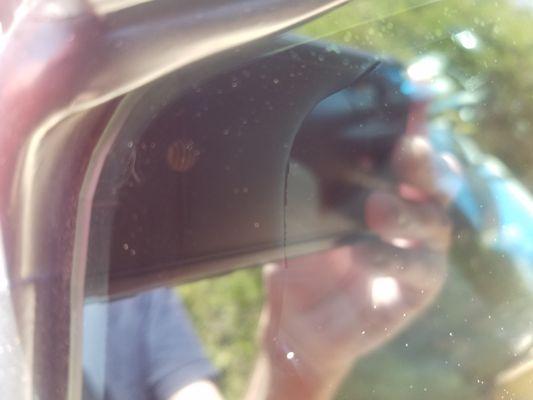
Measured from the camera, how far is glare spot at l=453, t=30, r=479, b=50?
85cm

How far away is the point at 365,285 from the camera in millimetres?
844

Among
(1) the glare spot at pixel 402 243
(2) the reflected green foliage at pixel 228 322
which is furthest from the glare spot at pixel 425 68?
(2) the reflected green foliage at pixel 228 322

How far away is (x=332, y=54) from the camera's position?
33.0 inches

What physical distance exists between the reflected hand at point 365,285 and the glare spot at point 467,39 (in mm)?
110

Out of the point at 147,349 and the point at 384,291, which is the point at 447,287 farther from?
the point at 147,349

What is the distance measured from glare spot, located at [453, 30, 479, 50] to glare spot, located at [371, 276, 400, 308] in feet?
0.84

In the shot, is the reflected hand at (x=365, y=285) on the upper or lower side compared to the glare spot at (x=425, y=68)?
lower

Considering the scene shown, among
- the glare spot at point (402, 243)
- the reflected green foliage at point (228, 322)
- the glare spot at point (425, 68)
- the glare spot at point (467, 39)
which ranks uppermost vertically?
the glare spot at point (467, 39)

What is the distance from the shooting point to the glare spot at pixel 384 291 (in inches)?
32.4

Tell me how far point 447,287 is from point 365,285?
8 centimetres

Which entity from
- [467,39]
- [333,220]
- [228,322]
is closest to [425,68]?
[467,39]

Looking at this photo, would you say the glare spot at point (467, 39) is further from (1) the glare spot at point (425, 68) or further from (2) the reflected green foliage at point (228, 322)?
(2) the reflected green foliage at point (228, 322)

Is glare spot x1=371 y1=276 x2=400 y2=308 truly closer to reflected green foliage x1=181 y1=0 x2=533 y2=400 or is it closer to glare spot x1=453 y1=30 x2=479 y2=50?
reflected green foliage x1=181 y1=0 x2=533 y2=400

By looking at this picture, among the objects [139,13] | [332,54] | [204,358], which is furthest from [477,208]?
[139,13]
